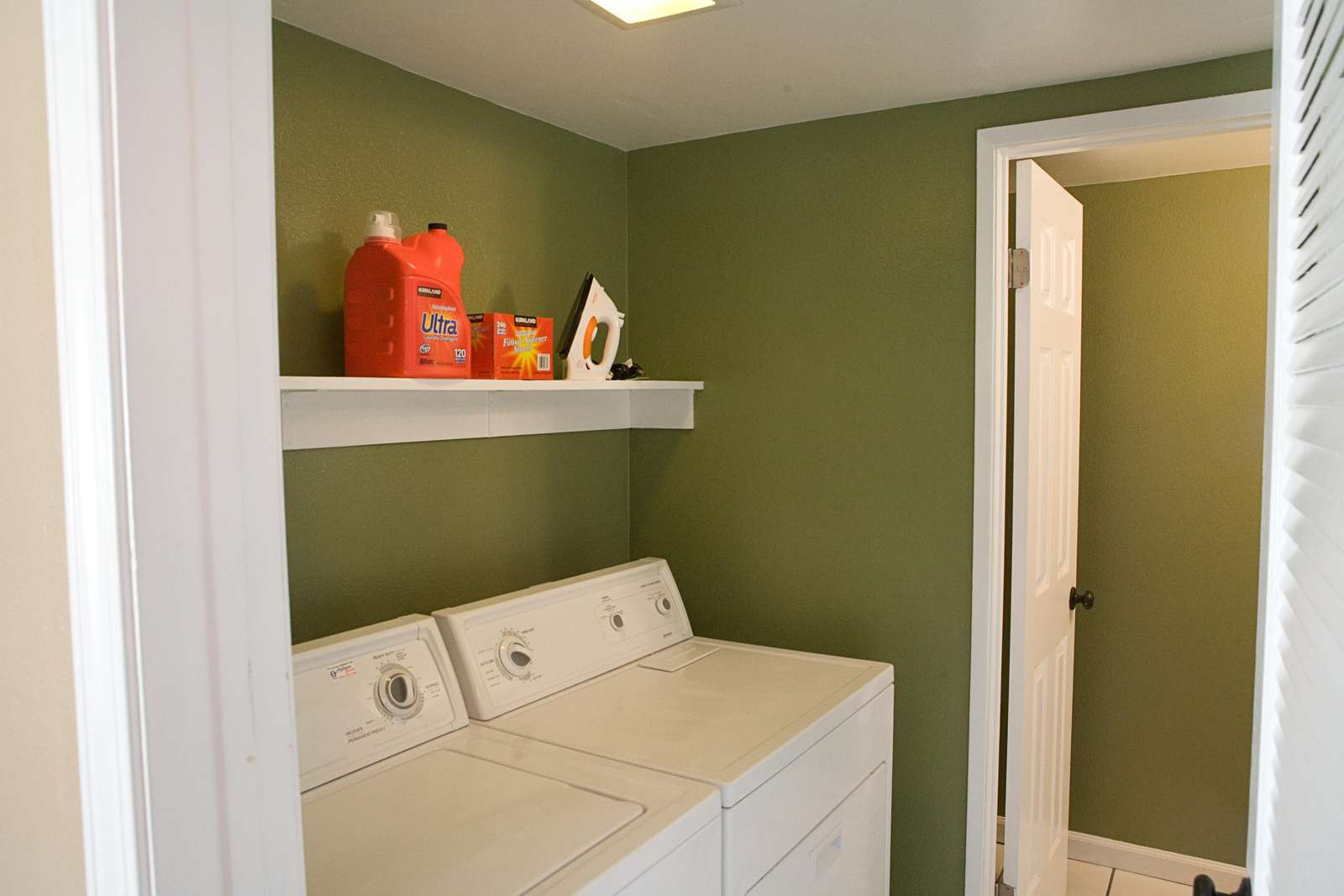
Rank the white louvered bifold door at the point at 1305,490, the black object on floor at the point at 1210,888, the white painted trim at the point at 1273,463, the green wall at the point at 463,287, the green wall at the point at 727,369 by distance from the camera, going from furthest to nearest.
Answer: the green wall at the point at 727,369 → the green wall at the point at 463,287 → the black object on floor at the point at 1210,888 → the white painted trim at the point at 1273,463 → the white louvered bifold door at the point at 1305,490

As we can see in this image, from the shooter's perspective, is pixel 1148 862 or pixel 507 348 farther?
pixel 1148 862

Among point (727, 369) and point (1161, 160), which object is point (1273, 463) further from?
point (1161, 160)

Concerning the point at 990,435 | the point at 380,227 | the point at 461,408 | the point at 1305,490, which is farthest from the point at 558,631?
the point at 1305,490

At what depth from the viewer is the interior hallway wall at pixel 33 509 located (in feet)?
2.04

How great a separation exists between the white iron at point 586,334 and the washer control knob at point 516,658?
63 centimetres

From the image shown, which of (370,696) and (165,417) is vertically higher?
(165,417)

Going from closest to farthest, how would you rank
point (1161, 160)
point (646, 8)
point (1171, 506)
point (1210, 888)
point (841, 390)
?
point (1210, 888) < point (646, 8) < point (841, 390) < point (1161, 160) < point (1171, 506)

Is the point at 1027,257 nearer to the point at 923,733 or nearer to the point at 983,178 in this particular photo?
the point at 983,178

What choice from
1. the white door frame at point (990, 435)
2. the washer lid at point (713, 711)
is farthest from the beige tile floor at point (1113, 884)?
the washer lid at point (713, 711)

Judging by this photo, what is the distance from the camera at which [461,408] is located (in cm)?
213

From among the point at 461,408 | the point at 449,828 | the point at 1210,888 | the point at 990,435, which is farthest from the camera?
the point at 990,435

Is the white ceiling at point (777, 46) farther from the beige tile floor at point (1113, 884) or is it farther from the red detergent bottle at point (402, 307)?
the beige tile floor at point (1113, 884)

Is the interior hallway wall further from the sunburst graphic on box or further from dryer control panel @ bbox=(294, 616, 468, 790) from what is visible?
the sunburst graphic on box

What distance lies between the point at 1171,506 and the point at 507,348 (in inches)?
87.8
